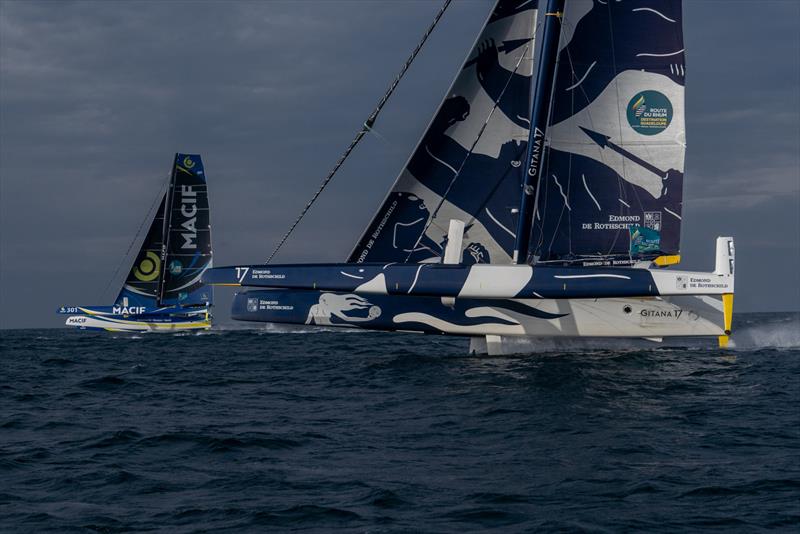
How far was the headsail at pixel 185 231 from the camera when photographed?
130 ft

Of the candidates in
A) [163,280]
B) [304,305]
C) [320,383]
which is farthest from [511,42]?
[163,280]

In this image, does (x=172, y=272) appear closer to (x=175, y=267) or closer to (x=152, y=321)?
(x=175, y=267)

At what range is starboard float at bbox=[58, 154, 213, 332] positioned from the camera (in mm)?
39844

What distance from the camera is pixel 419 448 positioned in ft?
30.3

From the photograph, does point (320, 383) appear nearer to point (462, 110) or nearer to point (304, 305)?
point (304, 305)

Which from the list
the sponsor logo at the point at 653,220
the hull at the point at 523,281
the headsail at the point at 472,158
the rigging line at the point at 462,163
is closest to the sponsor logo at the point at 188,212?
the headsail at the point at 472,158

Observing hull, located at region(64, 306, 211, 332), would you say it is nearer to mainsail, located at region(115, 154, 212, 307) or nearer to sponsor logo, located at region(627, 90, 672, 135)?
mainsail, located at region(115, 154, 212, 307)

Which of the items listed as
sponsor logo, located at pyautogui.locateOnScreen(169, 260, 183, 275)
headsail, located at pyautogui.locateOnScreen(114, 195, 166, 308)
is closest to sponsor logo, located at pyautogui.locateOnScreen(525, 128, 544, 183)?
sponsor logo, located at pyautogui.locateOnScreen(169, 260, 183, 275)

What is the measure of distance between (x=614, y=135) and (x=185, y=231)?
26.4 meters

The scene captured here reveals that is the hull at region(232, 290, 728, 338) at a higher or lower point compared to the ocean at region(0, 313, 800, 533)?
higher

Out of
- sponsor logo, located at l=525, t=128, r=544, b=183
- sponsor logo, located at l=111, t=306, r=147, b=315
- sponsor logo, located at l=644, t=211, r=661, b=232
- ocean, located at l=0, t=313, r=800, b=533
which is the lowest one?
ocean, located at l=0, t=313, r=800, b=533

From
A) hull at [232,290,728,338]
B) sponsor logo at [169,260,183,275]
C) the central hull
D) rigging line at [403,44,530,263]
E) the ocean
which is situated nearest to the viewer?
the ocean

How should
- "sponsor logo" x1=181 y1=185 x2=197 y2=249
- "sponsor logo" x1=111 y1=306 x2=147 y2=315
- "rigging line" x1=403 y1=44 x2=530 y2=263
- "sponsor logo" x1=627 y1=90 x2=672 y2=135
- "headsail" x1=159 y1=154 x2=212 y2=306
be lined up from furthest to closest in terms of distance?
"sponsor logo" x1=111 y1=306 x2=147 y2=315 < "sponsor logo" x1=181 y1=185 x2=197 y2=249 < "headsail" x1=159 y1=154 x2=212 y2=306 < "sponsor logo" x1=627 y1=90 x2=672 y2=135 < "rigging line" x1=403 y1=44 x2=530 y2=263

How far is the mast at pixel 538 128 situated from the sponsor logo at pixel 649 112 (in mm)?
1735
